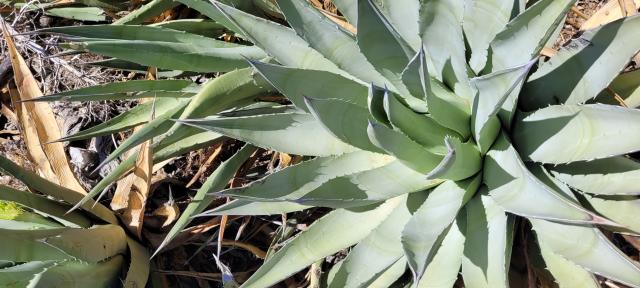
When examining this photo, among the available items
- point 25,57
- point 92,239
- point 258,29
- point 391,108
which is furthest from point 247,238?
point 25,57

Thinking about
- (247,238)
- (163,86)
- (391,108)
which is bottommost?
(247,238)

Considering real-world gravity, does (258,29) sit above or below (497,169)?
above

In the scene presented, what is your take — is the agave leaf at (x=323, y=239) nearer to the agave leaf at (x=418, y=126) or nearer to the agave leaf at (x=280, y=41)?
the agave leaf at (x=418, y=126)

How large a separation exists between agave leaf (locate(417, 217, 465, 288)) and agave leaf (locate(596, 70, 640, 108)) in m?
0.37

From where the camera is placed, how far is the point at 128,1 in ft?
6.50

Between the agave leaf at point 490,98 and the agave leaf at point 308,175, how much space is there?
206mm

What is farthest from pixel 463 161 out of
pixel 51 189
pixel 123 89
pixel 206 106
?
pixel 51 189

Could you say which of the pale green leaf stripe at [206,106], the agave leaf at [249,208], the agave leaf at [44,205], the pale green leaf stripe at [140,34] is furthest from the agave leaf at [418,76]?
the agave leaf at [44,205]

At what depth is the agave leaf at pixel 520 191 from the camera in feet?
3.45

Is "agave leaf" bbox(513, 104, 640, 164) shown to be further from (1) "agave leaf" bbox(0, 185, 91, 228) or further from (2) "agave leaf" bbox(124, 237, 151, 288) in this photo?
(1) "agave leaf" bbox(0, 185, 91, 228)

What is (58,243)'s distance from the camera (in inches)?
57.9

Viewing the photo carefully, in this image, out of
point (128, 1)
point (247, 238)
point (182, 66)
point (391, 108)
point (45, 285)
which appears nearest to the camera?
point (391, 108)

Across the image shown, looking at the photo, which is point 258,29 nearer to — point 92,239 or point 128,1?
point 92,239

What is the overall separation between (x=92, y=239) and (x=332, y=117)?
2.46ft
